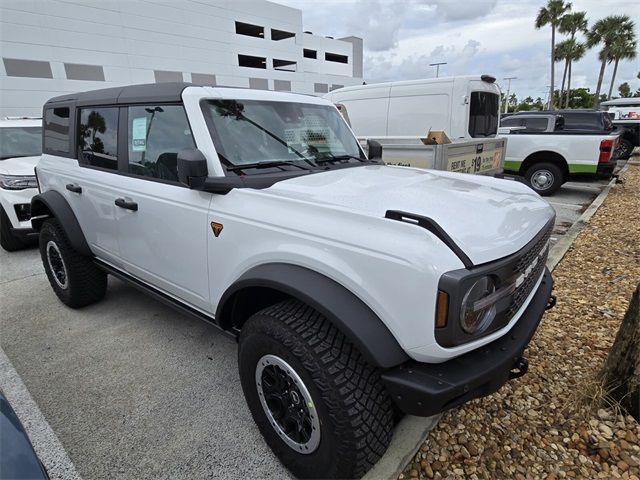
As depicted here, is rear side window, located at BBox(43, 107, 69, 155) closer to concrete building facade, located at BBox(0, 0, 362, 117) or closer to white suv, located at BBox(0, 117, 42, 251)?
white suv, located at BBox(0, 117, 42, 251)

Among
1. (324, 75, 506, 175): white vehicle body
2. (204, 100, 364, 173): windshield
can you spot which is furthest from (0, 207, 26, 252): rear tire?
(324, 75, 506, 175): white vehicle body

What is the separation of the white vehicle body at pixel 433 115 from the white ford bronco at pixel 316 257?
135 inches

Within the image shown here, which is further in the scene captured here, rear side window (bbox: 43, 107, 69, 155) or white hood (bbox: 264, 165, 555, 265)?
rear side window (bbox: 43, 107, 69, 155)

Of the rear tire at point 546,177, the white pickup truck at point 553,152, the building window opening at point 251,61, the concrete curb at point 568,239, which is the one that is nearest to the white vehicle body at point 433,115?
the white pickup truck at point 553,152

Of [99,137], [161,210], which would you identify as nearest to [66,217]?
[99,137]

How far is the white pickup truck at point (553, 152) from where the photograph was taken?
8.30 metres

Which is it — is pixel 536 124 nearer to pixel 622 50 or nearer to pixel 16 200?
pixel 16 200

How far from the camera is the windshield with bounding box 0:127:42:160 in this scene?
6316mm

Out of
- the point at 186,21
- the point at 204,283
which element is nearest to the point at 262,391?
the point at 204,283

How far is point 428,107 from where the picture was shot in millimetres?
7258

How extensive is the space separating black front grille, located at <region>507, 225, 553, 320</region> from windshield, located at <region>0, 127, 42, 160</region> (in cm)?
746

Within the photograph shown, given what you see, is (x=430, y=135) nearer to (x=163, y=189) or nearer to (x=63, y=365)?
(x=163, y=189)

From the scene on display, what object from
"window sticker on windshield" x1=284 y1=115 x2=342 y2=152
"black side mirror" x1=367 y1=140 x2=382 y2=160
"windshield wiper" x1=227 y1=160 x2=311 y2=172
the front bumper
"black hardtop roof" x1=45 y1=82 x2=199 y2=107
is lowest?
the front bumper

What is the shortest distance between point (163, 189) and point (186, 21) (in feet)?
115
